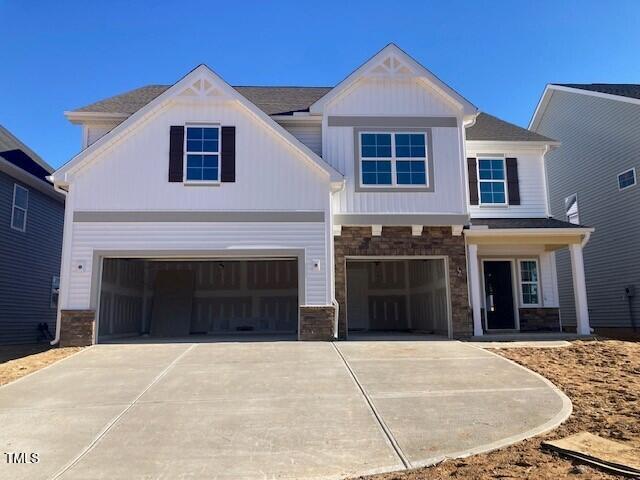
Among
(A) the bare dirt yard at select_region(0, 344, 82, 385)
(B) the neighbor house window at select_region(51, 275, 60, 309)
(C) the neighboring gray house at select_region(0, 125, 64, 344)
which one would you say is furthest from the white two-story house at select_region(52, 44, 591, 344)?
(B) the neighbor house window at select_region(51, 275, 60, 309)

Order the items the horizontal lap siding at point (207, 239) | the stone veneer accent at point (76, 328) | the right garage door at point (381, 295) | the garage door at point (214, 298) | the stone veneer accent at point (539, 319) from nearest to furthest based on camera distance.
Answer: the stone veneer accent at point (76, 328) < the horizontal lap siding at point (207, 239) < the stone veneer accent at point (539, 319) < the garage door at point (214, 298) < the right garage door at point (381, 295)

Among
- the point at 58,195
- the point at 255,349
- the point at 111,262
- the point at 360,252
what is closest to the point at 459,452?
the point at 255,349

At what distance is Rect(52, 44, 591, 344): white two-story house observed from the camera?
551 inches

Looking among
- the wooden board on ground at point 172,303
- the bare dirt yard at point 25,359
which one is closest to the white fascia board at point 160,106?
the bare dirt yard at point 25,359

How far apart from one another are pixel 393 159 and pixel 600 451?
10701 mm

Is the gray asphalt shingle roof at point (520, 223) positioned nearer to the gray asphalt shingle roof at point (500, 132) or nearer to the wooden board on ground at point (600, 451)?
the gray asphalt shingle roof at point (500, 132)

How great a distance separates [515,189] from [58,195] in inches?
630

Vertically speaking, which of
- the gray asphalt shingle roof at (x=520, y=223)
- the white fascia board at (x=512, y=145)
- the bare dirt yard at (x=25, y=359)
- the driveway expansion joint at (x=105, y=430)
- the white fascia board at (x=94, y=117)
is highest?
the white fascia board at (x=94, y=117)

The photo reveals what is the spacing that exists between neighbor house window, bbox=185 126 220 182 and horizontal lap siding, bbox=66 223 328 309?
131 centimetres

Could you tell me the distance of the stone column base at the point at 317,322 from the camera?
13727 millimetres

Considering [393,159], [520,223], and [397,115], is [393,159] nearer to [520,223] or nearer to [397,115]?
[397,115]

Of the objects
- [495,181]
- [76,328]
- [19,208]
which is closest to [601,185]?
[495,181]

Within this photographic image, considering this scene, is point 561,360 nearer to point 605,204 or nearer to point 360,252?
point 360,252

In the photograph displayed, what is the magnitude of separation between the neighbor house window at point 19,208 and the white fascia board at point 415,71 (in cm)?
1010
